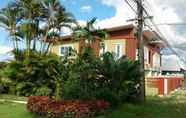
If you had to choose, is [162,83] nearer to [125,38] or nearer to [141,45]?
[125,38]

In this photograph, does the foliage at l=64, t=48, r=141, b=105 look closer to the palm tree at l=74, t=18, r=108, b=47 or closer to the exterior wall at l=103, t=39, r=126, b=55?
the palm tree at l=74, t=18, r=108, b=47

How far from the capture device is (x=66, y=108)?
1741cm

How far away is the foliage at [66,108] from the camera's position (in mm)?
17328

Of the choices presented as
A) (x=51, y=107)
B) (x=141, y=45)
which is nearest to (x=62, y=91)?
(x=51, y=107)

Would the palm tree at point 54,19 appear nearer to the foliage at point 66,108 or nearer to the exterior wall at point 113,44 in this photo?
the exterior wall at point 113,44

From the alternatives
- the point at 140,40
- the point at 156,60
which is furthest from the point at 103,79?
the point at 156,60

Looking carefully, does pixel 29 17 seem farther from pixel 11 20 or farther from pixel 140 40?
pixel 140 40

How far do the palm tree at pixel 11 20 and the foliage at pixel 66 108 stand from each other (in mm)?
19855

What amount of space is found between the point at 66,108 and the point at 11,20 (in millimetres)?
22271

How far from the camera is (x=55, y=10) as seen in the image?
40.8 meters

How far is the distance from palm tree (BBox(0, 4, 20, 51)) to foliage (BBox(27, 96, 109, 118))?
19855mm

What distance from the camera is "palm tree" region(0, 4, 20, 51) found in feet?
124

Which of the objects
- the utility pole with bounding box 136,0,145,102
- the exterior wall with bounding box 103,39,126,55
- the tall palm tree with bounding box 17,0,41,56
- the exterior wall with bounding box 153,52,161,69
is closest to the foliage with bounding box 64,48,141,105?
the utility pole with bounding box 136,0,145,102

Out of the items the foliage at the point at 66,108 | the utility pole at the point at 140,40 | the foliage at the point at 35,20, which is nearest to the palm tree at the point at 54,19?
the foliage at the point at 35,20
